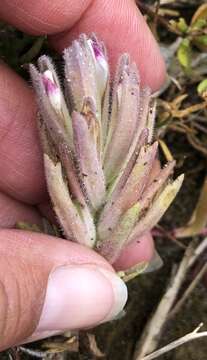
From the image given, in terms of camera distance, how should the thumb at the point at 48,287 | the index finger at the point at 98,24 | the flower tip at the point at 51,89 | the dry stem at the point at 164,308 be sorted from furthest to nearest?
the dry stem at the point at 164,308 → the index finger at the point at 98,24 → the flower tip at the point at 51,89 → the thumb at the point at 48,287

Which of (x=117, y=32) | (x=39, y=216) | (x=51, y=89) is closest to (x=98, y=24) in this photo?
(x=117, y=32)

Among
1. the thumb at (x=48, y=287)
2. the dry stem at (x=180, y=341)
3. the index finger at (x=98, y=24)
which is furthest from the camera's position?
the index finger at (x=98, y=24)

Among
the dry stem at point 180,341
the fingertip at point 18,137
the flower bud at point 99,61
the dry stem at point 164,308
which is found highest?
the flower bud at point 99,61

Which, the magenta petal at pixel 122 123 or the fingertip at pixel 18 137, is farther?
the fingertip at pixel 18 137

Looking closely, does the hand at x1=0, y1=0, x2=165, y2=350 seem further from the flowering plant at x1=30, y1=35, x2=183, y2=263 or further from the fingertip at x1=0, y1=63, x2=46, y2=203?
the flowering plant at x1=30, y1=35, x2=183, y2=263

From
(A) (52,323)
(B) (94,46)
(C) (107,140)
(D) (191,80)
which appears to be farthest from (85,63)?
(D) (191,80)

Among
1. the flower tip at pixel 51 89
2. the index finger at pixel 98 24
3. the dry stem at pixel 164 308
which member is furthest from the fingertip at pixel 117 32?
the dry stem at pixel 164 308

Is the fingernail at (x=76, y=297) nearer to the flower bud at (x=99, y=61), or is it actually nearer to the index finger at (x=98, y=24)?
the flower bud at (x=99, y=61)

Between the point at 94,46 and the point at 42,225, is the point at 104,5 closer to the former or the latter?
the point at 94,46
